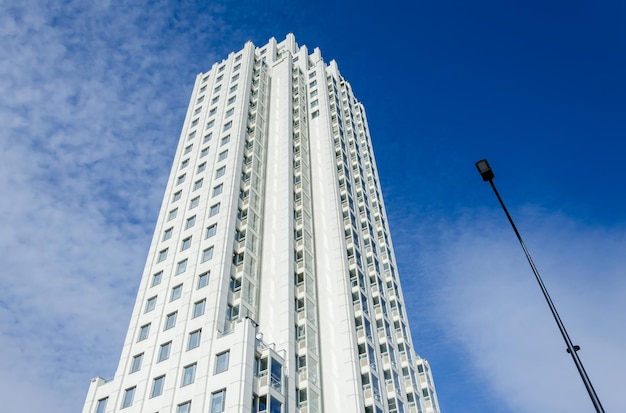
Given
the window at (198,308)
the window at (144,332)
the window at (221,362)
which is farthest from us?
the window at (144,332)

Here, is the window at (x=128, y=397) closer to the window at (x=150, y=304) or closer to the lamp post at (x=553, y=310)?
the window at (x=150, y=304)

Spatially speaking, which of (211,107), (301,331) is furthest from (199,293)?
(211,107)

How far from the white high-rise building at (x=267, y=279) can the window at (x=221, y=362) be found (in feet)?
0.37

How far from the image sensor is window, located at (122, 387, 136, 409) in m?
47.3

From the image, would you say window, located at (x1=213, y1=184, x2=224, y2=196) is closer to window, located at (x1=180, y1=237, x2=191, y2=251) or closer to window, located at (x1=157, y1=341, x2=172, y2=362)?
window, located at (x1=180, y1=237, x2=191, y2=251)

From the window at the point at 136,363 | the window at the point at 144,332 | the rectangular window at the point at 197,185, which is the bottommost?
the window at the point at 136,363

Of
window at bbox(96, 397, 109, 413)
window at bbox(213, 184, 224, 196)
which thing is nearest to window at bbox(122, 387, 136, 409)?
window at bbox(96, 397, 109, 413)

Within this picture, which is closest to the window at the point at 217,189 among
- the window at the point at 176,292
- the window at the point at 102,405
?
the window at the point at 176,292

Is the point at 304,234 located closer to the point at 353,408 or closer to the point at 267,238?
the point at 267,238

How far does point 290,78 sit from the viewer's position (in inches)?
3691

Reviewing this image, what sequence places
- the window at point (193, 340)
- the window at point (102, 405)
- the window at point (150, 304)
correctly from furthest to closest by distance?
the window at point (150, 304) < the window at point (102, 405) < the window at point (193, 340)

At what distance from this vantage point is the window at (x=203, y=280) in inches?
2115

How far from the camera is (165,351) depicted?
163ft

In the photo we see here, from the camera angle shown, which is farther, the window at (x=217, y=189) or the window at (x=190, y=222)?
the window at (x=217, y=189)
